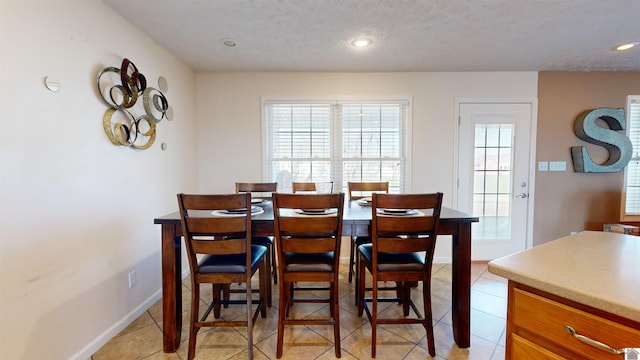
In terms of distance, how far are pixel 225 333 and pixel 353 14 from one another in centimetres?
248

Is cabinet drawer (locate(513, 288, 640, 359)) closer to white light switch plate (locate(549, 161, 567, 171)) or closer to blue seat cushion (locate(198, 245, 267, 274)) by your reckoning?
blue seat cushion (locate(198, 245, 267, 274))

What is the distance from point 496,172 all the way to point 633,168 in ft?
5.37

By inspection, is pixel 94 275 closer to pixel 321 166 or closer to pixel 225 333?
pixel 225 333

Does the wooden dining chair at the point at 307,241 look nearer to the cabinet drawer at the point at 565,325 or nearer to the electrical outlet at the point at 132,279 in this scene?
the cabinet drawer at the point at 565,325

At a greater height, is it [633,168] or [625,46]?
[625,46]

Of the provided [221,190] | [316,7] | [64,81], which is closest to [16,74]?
[64,81]

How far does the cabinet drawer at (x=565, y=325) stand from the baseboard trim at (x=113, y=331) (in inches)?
89.9

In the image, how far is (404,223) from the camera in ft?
5.13

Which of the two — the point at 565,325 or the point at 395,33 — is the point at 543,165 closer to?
the point at 395,33

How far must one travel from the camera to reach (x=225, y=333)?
190 centimetres

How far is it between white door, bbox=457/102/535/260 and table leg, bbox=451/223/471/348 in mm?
1722

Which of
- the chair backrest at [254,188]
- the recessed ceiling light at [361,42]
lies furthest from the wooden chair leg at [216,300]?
the recessed ceiling light at [361,42]

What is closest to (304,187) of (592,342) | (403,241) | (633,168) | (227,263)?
(227,263)

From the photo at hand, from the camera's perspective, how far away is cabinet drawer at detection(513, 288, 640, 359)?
63 centimetres
